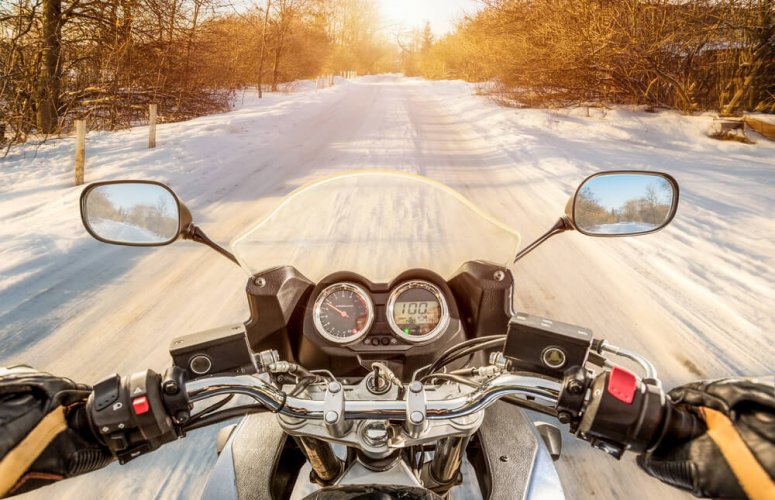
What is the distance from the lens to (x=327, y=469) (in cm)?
150

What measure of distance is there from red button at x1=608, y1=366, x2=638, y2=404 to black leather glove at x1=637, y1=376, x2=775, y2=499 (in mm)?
103

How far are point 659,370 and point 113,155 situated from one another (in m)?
9.99

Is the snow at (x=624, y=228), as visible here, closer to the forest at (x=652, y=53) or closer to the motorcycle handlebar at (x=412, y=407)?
the motorcycle handlebar at (x=412, y=407)

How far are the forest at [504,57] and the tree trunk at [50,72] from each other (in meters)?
0.02

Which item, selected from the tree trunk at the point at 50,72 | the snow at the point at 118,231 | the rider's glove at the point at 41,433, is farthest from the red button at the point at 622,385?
the tree trunk at the point at 50,72

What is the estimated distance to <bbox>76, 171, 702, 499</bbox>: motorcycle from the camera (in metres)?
→ 1.08

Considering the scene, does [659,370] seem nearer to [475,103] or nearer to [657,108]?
[657,108]

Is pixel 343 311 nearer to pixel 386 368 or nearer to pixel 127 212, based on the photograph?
pixel 386 368

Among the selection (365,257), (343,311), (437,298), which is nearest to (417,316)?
(437,298)

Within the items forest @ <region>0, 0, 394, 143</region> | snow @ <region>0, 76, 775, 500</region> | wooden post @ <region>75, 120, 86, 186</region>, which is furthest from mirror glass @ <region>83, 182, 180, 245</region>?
forest @ <region>0, 0, 394, 143</region>

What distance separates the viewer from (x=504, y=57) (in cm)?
1739

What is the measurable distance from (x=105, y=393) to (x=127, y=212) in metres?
1.15

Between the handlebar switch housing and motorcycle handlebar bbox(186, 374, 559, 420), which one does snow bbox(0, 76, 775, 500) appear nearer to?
motorcycle handlebar bbox(186, 374, 559, 420)

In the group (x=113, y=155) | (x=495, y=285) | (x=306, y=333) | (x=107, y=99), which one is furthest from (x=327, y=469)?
(x=107, y=99)
